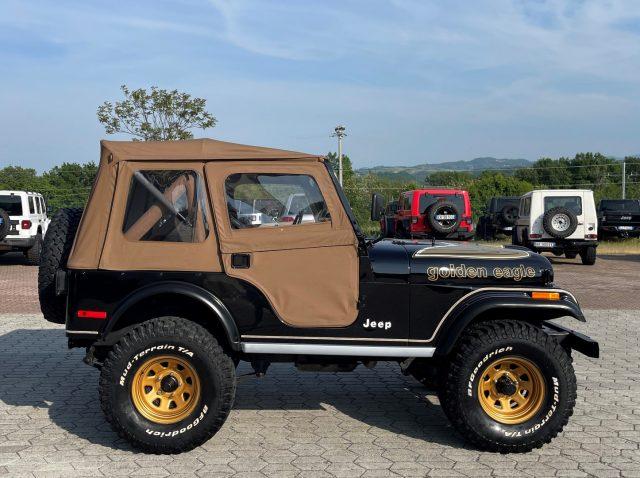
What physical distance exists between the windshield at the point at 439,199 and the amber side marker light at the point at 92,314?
1783cm

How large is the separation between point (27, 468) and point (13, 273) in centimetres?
1339

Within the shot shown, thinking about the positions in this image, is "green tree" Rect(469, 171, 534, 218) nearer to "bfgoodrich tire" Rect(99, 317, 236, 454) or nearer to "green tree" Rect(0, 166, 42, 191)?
"green tree" Rect(0, 166, 42, 191)

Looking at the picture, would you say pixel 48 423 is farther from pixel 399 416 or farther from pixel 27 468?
pixel 399 416

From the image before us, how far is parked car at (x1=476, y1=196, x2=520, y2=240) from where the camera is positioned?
26.0 metres

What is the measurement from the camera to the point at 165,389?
4.82 meters

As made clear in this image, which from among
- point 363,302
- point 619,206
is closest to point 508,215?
point 619,206

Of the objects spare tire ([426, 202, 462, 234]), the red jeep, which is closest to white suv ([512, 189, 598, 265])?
spare tire ([426, 202, 462, 234])

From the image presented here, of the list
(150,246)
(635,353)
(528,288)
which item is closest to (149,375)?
(150,246)

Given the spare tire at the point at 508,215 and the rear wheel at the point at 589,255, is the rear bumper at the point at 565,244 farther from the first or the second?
the spare tire at the point at 508,215

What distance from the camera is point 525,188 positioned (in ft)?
172

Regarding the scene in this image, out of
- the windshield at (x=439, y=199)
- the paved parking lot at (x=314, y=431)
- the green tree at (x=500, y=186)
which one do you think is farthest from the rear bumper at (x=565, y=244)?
the green tree at (x=500, y=186)

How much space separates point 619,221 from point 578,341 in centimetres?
2251

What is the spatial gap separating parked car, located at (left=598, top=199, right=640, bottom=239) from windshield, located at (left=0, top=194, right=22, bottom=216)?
19376mm

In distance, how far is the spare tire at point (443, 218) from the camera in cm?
2103
